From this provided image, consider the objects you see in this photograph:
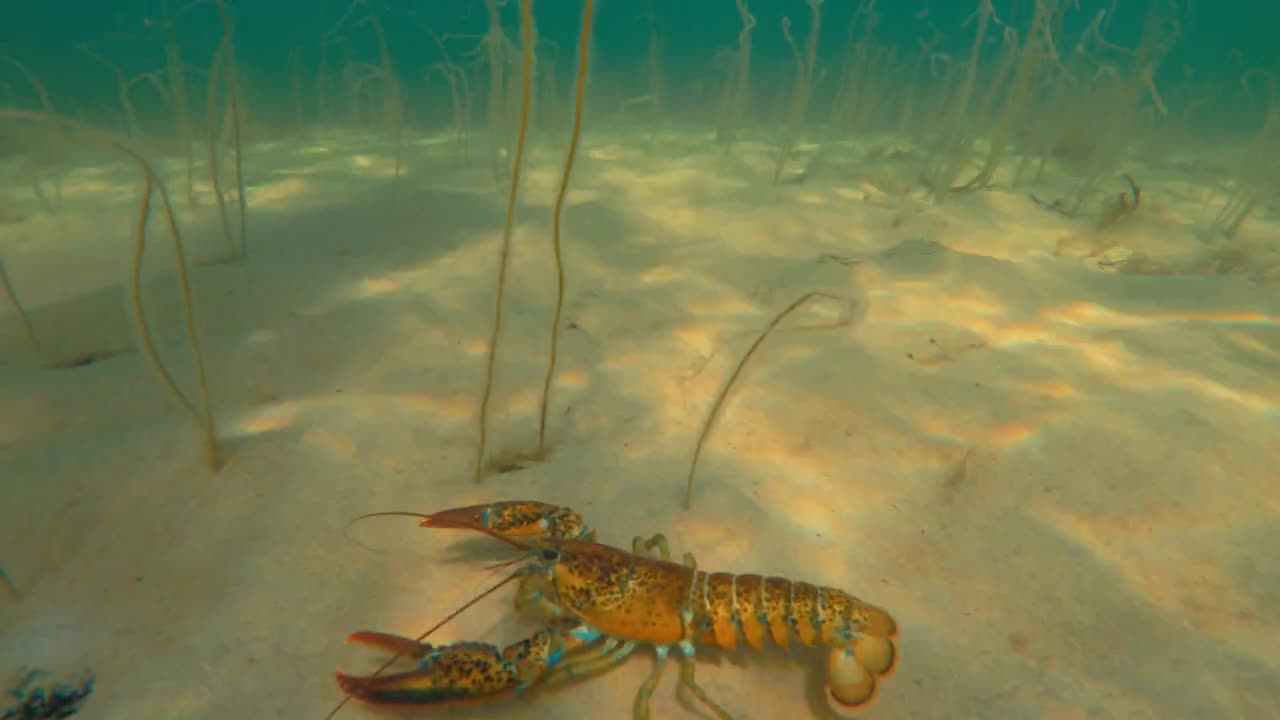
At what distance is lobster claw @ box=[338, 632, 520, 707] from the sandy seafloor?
0.09 metres

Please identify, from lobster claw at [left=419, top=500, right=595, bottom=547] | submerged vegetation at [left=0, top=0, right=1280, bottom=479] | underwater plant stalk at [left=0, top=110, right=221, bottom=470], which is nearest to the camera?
underwater plant stalk at [left=0, top=110, right=221, bottom=470]

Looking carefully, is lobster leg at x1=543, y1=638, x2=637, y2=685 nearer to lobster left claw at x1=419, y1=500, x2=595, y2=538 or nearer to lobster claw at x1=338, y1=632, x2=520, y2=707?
lobster claw at x1=338, y1=632, x2=520, y2=707

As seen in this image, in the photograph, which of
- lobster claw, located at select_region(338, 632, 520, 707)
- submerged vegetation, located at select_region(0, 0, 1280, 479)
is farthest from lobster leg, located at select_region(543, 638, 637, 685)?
submerged vegetation, located at select_region(0, 0, 1280, 479)

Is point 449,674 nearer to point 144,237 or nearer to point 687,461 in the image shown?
point 687,461

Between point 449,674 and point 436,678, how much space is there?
3cm

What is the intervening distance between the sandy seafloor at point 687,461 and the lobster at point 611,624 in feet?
0.30

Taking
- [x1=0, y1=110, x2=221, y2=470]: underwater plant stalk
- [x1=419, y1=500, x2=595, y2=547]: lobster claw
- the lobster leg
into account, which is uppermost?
[x1=0, y1=110, x2=221, y2=470]: underwater plant stalk

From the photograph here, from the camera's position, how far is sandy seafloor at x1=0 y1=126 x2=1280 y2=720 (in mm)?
1764

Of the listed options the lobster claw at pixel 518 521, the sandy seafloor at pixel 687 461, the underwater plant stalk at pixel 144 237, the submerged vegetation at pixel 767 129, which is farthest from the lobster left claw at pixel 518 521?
the underwater plant stalk at pixel 144 237

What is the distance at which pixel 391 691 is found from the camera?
5.24 feet

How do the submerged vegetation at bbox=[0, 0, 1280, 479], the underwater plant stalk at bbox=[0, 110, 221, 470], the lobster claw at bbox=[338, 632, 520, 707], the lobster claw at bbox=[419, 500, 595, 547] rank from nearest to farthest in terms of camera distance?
A: the lobster claw at bbox=[338, 632, 520, 707]
the underwater plant stalk at bbox=[0, 110, 221, 470]
the lobster claw at bbox=[419, 500, 595, 547]
the submerged vegetation at bbox=[0, 0, 1280, 479]

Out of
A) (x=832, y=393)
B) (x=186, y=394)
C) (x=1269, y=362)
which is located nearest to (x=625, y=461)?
(x=832, y=393)

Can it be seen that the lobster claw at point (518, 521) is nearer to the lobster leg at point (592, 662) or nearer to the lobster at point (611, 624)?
the lobster at point (611, 624)

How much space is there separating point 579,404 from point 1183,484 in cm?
247
